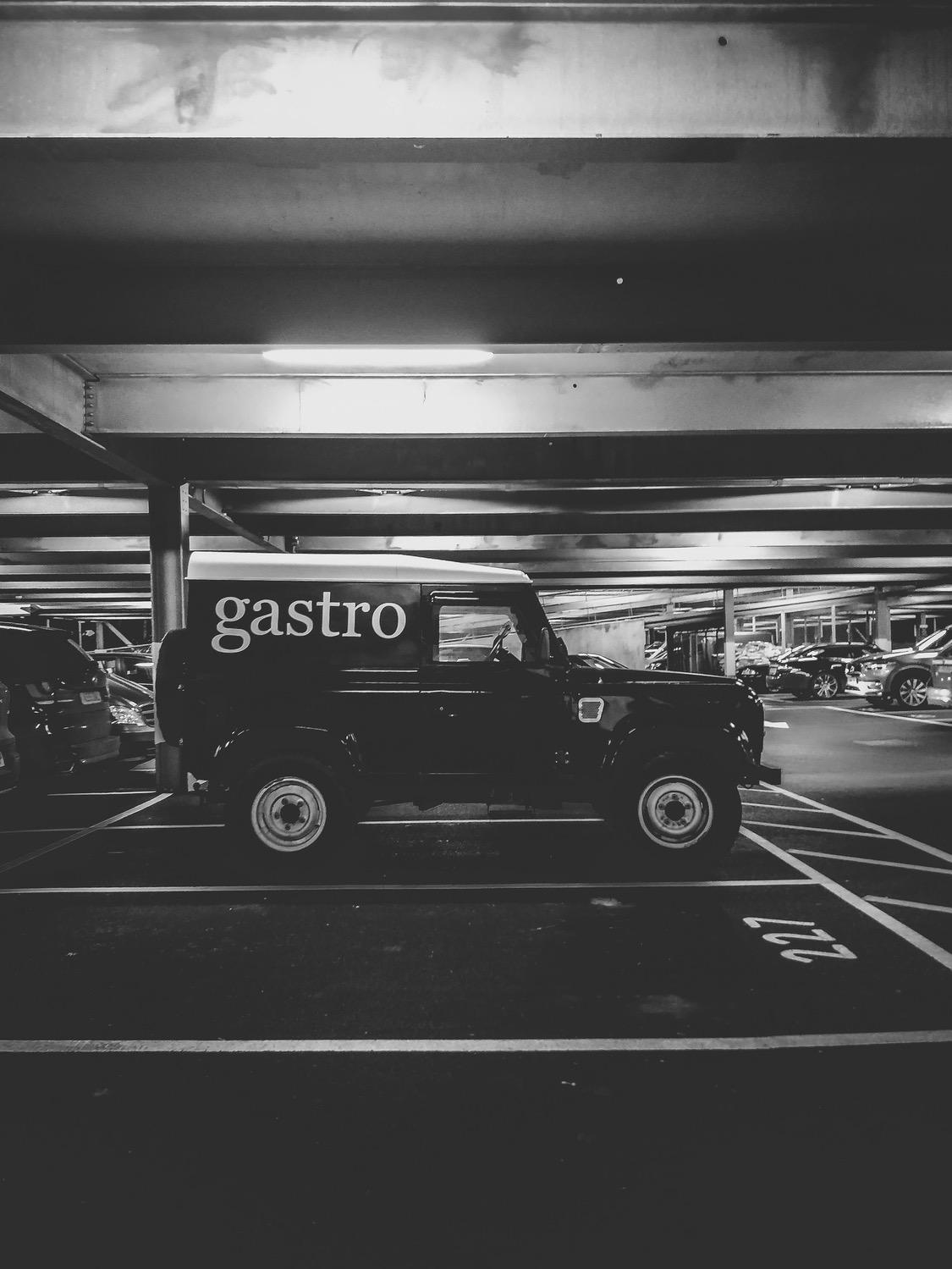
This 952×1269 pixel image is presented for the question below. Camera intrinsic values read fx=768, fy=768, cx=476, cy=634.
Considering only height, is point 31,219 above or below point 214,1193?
above

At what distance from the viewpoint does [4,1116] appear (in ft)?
9.55

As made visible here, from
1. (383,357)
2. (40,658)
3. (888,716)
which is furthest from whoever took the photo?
(888,716)

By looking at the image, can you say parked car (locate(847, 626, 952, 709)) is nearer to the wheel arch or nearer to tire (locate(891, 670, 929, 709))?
tire (locate(891, 670, 929, 709))

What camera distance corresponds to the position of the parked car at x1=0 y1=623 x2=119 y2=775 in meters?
8.26

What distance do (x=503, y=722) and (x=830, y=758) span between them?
779 centimetres

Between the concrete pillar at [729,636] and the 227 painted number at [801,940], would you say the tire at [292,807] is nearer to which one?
the 227 painted number at [801,940]

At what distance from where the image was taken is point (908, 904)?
17.0ft

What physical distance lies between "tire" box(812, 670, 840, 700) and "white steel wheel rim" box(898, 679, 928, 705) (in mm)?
3752

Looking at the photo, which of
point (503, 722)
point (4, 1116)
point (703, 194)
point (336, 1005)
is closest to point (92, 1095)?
point (4, 1116)

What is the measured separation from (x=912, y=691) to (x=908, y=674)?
1.50 feet

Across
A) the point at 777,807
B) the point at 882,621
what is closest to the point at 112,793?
the point at 777,807

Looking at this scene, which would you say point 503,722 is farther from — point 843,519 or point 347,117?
point 843,519

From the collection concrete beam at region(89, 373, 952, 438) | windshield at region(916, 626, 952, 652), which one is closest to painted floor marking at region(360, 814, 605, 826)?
concrete beam at region(89, 373, 952, 438)

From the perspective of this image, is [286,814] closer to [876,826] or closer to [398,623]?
[398,623]
